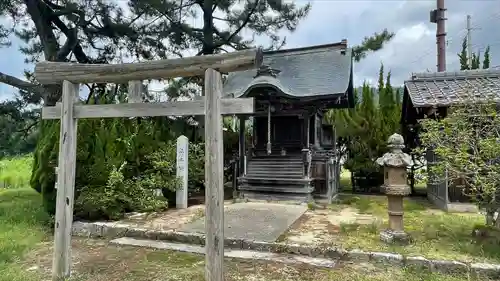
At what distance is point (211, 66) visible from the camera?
11.1 feet

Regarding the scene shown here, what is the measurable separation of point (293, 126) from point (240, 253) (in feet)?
18.0

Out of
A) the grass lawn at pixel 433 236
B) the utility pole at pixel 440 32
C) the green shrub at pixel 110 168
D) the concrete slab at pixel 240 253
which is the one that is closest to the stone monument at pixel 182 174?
the green shrub at pixel 110 168

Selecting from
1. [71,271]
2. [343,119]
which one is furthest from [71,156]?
[343,119]

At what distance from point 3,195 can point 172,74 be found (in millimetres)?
9422

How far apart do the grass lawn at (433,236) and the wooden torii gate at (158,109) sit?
226 centimetres

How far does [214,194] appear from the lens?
3281 millimetres

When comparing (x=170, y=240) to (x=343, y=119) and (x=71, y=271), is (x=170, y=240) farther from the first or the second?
(x=343, y=119)

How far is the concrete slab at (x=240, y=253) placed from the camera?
4.22m

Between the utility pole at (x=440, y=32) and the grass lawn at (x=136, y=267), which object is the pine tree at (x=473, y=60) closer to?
the utility pole at (x=440, y=32)

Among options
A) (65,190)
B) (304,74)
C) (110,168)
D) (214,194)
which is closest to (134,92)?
(65,190)

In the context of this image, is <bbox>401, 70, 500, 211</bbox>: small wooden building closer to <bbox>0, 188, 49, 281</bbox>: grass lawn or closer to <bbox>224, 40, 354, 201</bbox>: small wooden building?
<bbox>224, 40, 354, 201</bbox>: small wooden building

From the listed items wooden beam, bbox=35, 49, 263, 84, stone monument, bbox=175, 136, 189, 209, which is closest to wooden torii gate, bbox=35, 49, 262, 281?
wooden beam, bbox=35, 49, 263, 84

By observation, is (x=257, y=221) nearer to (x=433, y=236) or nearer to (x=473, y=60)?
(x=433, y=236)

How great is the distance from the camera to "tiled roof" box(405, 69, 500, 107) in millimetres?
7411
